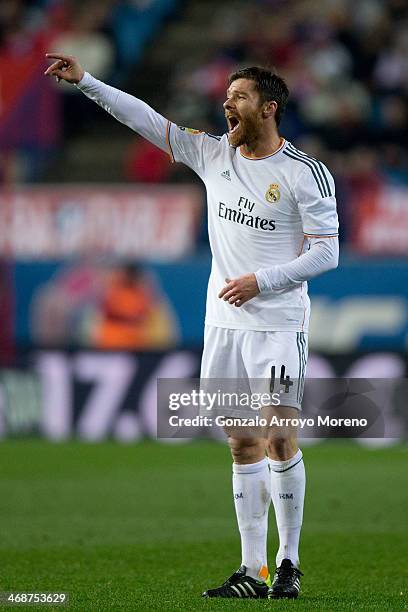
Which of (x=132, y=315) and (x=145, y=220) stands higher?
(x=145, y=220)

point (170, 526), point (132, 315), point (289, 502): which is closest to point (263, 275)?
point (289, 502)

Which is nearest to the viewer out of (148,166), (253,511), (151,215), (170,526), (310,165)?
(310,165)

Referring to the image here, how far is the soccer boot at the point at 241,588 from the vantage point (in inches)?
239

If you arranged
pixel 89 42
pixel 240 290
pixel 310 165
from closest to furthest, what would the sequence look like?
pixel 240 290 < pixel 310 165 < pixel 89 42

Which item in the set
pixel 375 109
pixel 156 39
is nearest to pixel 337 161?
pixel 375 109

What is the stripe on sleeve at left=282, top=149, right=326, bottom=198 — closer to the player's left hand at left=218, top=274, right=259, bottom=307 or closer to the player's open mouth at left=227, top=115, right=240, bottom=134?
the player's open mouth at left=227, top=115, right=240, bottom=134

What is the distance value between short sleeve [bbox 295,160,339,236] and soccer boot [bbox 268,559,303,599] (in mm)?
1474

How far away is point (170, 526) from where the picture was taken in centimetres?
908

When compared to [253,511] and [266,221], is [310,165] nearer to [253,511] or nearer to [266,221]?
[266,221]

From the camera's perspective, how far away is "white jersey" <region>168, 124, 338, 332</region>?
611 cm

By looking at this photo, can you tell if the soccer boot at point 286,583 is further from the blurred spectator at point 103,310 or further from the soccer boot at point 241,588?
the blurred spectator at point 103,310

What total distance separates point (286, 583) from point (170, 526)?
3.13 meters

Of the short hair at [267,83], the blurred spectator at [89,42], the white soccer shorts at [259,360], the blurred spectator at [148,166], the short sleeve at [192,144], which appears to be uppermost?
the blurred spectator at [89,42]

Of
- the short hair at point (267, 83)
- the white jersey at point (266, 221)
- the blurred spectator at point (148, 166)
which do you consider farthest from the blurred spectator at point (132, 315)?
the short hair at point (267, 83)
